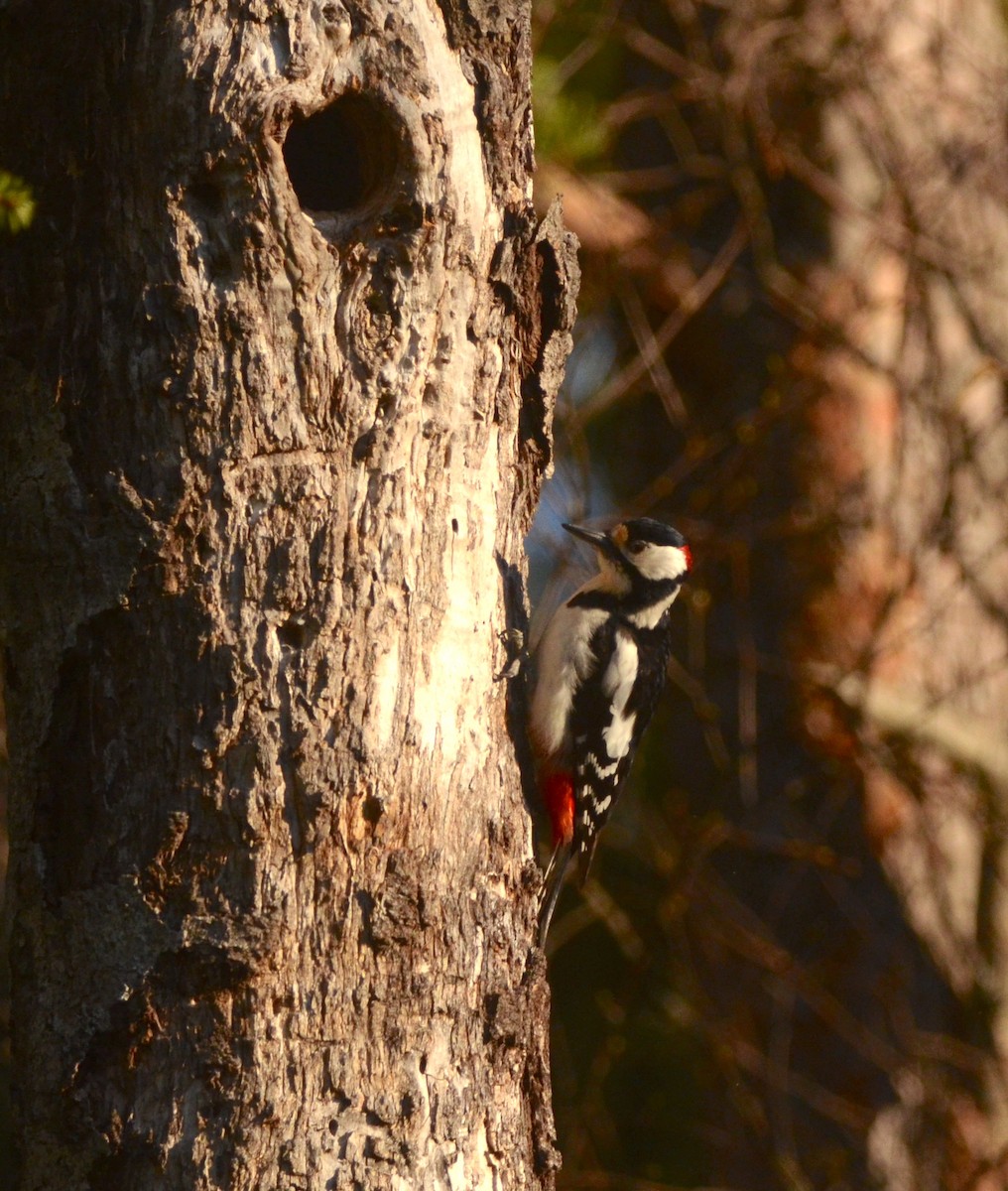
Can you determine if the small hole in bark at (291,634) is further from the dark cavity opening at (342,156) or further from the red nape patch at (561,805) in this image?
the red nape patch at (561,805)

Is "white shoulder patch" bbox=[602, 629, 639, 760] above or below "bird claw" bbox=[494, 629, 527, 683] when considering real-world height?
above

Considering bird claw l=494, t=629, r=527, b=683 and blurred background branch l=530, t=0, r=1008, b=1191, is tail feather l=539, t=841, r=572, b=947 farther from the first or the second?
blurred background branch l=530, t=0, r=1008, b=1191

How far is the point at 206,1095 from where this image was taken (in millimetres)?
2285

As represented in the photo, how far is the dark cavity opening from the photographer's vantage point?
2.68 meters

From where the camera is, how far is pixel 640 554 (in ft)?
14.4

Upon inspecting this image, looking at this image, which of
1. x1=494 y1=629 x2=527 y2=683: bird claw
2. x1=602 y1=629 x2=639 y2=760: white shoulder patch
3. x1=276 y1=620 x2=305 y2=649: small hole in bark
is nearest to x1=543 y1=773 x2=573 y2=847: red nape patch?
x1=602 y1=629 x2=639 y2=760: white shoulder patch

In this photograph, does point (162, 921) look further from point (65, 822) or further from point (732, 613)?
point (732, 613)

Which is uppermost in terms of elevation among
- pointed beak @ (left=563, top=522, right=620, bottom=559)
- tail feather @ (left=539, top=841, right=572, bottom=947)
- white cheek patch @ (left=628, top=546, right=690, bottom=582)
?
pointed beak @ (left=563, top=522, right=620, bottom=559)

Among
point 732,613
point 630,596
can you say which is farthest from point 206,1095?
point 732,613

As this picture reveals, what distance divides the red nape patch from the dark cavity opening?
5.06 ft

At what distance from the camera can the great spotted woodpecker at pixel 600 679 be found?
145 inches

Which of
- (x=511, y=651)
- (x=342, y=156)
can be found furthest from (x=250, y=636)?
(x=342, y=156)

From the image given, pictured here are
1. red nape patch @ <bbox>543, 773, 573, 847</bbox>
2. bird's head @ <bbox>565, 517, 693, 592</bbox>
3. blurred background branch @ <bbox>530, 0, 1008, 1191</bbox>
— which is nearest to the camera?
red nape patch @ <bbox>543, 773, 573, 847</bbox>

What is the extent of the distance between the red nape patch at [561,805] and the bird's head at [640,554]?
846mm
